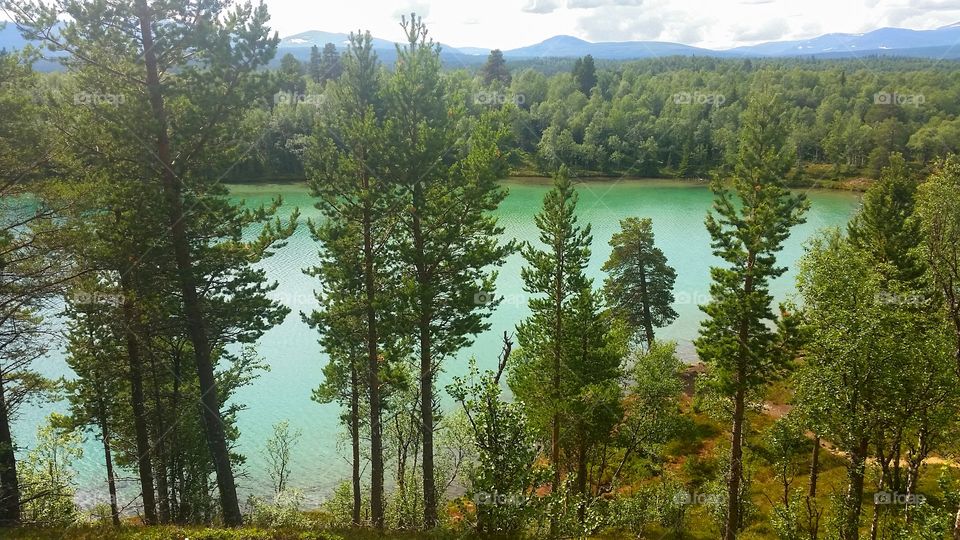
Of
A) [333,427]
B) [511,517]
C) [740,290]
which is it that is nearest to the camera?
[511,517]

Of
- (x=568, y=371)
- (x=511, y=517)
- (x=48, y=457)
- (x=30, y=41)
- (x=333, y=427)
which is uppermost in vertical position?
(x=30, y=41)

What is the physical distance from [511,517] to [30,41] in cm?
1563

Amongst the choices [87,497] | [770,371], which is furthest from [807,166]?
[87,497]

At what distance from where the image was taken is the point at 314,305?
48.0m

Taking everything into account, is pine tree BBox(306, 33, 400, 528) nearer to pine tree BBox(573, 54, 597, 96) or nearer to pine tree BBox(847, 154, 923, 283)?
pine tree BBox(847, 154, 923, 283)

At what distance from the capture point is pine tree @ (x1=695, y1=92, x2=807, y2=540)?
64.2 feet

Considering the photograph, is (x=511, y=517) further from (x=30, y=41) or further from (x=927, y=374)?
(x=30, y=41)

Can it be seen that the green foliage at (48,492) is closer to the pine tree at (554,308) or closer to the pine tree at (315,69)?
the pine tree at (554,308)

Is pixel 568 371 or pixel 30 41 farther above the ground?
pixel 30 41

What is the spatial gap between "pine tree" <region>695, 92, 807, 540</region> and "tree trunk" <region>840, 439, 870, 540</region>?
436 cm

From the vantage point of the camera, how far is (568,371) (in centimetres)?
2134

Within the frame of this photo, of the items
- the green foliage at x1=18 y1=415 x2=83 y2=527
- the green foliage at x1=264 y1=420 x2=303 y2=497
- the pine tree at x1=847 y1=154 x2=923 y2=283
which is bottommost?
the green foliage at x1=264 y1=420 x2=303 y2=497

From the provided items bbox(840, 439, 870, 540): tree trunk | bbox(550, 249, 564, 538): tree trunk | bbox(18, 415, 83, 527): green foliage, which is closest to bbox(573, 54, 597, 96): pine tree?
bbox(550, 249, 564, 538): tree trunk

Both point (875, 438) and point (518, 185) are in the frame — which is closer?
point (875, 438)
